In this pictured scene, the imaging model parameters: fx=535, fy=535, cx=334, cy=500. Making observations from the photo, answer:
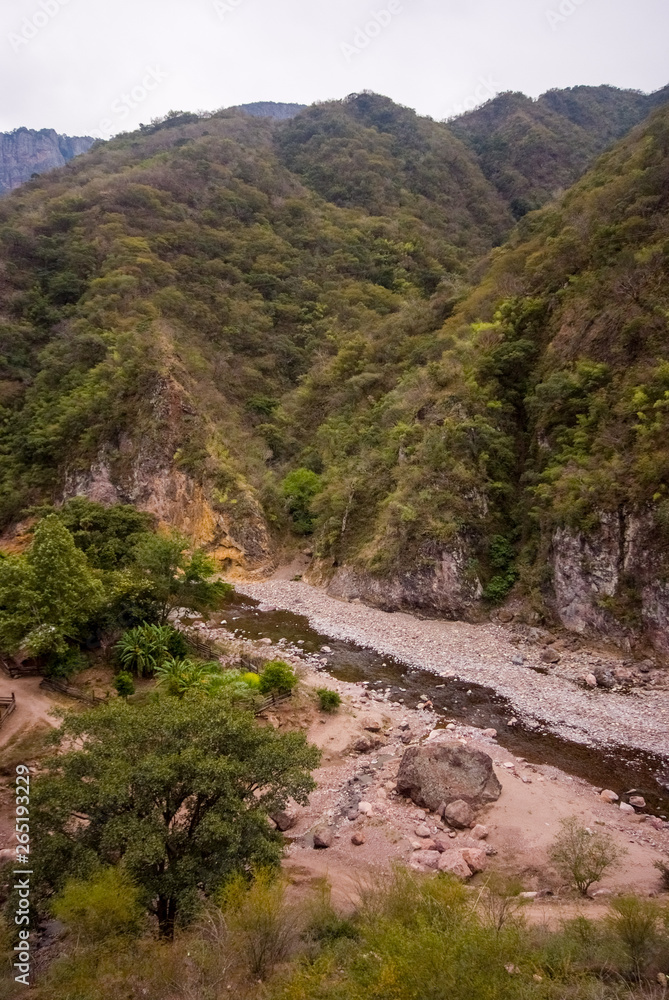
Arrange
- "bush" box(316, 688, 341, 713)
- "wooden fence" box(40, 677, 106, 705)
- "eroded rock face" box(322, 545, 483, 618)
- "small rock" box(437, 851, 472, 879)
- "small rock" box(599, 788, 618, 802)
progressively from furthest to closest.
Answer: "eroded rock face" box(322, 545, 483, 618)
"bush" box(316, 688, 341, 713)
"wooden fence" box(40, 677, 106, 705)
"small rock" box(599, 788, 618, 802)
"small rock" box(437, 851, 472, 879)

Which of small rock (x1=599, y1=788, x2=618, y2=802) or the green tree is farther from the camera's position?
the green tree

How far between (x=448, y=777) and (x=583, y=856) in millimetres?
3677

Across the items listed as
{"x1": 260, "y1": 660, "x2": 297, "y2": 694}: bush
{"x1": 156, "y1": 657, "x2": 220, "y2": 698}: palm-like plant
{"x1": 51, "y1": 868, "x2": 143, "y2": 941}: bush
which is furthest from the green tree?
{"x1": 51, "y1": 868, "x2": 143, "y2": 941}: bush

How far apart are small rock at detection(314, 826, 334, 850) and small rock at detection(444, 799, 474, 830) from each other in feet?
9.27

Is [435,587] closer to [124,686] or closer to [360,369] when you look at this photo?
[124,686]

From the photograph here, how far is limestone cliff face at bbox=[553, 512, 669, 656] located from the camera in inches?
787

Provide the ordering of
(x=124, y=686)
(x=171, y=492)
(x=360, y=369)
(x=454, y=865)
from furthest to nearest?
(x=360, y=369) < (x=171, y=492) < (x=124, y=686) < (x=454, y=865)

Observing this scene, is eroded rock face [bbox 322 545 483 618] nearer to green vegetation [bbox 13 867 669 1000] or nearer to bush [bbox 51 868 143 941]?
green vegetation [bbox 13 867 669 1000]

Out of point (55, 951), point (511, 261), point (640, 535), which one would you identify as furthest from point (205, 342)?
point (55, 951)

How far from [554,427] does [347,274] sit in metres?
36.9

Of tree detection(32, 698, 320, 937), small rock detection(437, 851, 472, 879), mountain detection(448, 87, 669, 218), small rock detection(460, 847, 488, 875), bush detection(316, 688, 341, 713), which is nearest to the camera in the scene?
tree detection(32, 698, 320, 937)

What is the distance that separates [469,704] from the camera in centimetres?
1877

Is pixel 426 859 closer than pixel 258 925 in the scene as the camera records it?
No

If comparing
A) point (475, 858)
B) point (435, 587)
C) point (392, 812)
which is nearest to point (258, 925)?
point (475, 858)
